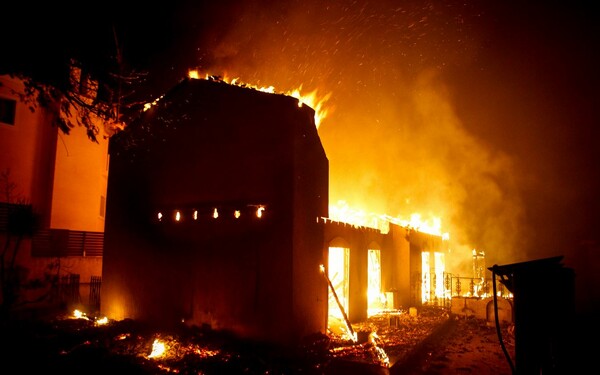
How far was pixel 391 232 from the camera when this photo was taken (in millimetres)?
16984

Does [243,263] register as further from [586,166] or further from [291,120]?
[586,166]

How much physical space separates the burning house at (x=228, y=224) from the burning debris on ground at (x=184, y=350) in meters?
0.56

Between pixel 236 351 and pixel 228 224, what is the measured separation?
369 cm

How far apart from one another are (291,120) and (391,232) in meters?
8.45

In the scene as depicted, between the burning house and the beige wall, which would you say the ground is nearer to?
the burning house

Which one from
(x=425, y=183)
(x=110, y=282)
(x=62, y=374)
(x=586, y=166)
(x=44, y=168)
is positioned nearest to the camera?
(x=62, y=374)

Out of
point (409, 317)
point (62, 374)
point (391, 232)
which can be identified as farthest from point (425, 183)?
point (62, 374)

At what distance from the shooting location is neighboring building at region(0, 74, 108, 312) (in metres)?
20.2

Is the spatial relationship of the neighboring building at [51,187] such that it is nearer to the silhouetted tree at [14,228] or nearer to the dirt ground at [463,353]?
the silhouetted tree at [14,228]

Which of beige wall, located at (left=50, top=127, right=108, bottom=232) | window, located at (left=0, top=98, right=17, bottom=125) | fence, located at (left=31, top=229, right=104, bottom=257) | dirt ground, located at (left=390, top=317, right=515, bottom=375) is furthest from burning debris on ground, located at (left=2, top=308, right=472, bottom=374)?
window, located at (left=0, top=98, right=17, bottom=125)

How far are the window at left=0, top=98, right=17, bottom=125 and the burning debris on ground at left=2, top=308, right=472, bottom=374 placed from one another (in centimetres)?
1305

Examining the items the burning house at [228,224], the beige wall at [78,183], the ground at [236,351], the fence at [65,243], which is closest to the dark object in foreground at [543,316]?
the ground at [236,351]

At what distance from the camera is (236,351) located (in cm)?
1029

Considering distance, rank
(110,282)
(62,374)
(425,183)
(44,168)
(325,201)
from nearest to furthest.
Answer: (62,374) < (325,201) < (110,282) < (44,168) < (425,183)
